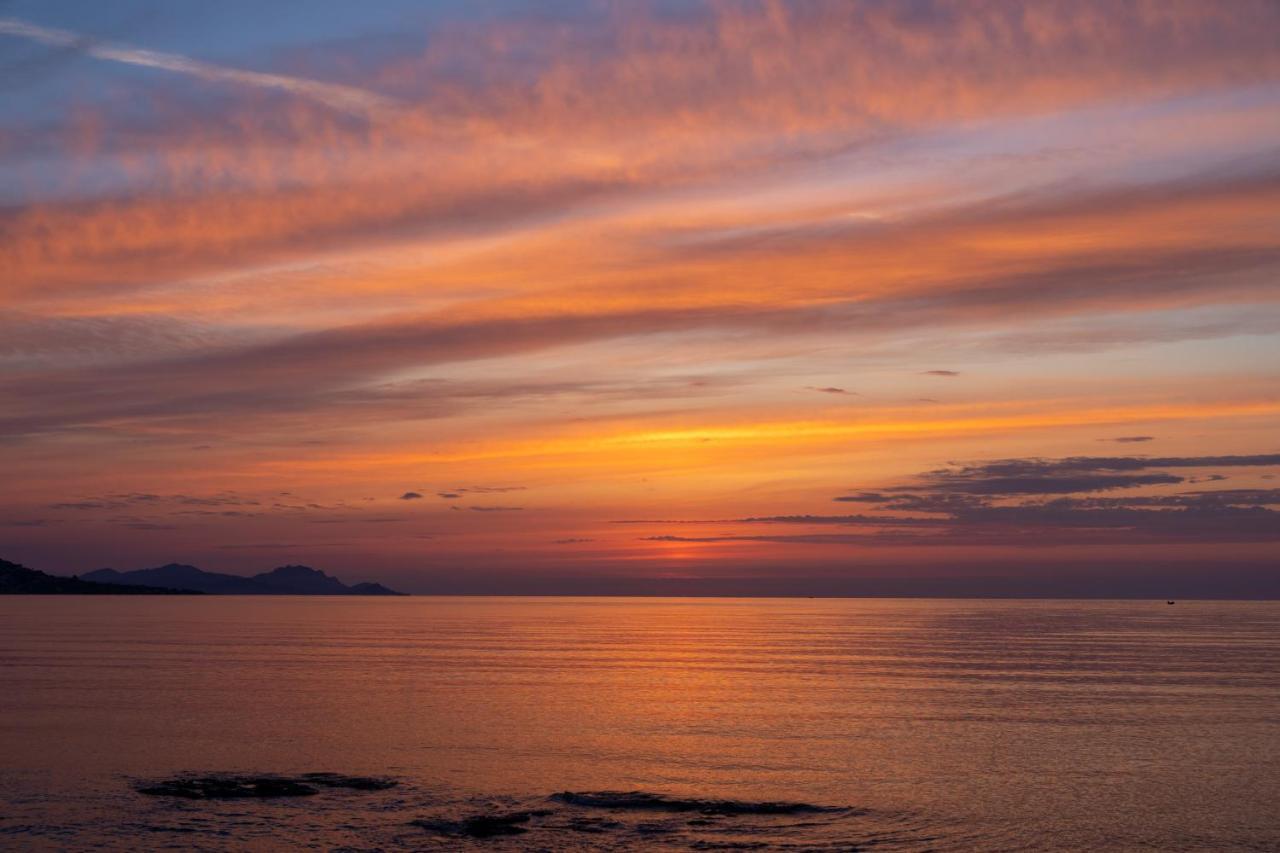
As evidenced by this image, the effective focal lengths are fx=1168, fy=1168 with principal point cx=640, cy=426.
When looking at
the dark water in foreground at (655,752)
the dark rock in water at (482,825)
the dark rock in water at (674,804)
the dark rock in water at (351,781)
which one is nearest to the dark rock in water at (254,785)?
the dark rock in water at (351,781)

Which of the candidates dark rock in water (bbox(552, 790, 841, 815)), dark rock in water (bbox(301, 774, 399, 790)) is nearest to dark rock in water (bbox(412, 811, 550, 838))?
dark rock in water (bbox(552, 790, 841, 815))

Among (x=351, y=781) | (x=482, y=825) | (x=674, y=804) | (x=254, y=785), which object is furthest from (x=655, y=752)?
(x=254, y=785)

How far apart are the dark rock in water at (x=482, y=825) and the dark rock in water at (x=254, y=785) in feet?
22.6

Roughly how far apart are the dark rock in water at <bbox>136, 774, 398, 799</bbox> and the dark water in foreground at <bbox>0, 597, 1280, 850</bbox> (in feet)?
3.37

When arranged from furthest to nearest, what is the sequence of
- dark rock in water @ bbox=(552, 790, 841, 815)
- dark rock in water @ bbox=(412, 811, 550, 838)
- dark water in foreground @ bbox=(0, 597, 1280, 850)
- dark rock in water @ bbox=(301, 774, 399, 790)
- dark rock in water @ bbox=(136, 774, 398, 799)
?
1. dark rock in water @ bbox=(301, 774, 399, 790)
2. dark rock in water @ bbox=(136, 774, 398, 799)
3. dark rock in water @ bbox=(552, 790, 841, 815)
4. dark water in foreground @ bbox=(0, 597, 1280, 850)
5. dark rock in water @ bbox=(412, 811, 550, 838)

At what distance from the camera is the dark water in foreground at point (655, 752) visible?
3819cm

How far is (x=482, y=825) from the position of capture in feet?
125

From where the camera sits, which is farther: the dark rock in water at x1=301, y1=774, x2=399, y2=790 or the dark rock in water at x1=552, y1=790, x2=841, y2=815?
the dark rock in water at x1=301, y1=774, x2=399, y2=790

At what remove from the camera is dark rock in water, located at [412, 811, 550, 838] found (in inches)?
1467

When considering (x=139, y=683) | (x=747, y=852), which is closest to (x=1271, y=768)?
(x=747, y=852)

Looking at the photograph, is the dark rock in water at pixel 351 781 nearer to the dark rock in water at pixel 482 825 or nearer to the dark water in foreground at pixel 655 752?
the dark water in foreground at pixel 655 752

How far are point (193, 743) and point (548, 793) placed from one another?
69.8 feet

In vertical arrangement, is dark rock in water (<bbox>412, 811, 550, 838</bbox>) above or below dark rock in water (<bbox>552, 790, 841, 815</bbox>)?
above

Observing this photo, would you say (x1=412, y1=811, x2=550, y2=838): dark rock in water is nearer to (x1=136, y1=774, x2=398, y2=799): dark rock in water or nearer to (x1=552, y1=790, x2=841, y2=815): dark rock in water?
(x1=552, y1=790, x2=841, y2=815): dark rock in water
